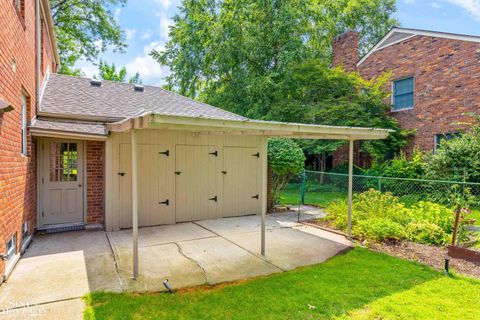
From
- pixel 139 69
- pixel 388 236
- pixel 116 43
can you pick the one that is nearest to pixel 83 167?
pixel 388 236

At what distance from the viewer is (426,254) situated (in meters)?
5.14

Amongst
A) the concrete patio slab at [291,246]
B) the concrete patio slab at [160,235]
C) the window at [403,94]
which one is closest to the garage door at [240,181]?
the concrete patio slab at [160,235]

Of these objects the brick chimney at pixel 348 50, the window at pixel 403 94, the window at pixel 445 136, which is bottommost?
the window at pixel 445 136

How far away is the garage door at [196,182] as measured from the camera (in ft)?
23.9

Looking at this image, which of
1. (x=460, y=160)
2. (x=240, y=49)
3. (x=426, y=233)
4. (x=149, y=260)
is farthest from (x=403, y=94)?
(x=149, y=260)

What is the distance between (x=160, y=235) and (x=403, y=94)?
11926 millimetres

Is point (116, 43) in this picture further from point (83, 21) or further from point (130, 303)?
point (130, 303)

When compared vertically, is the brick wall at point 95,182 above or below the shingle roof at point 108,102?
below

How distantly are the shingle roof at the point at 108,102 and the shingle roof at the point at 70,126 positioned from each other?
16 centimetres

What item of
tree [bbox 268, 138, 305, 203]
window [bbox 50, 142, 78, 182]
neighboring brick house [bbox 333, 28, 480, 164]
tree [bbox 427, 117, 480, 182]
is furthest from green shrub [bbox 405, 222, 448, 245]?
window [bbox 50, 142, 78, 182]

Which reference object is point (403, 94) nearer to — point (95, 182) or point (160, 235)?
point (160, 235)

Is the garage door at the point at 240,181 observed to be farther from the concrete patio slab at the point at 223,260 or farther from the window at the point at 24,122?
the window at the point at 24,122

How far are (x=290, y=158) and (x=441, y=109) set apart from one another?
23.6 ft

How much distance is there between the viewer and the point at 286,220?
7.84 metres
